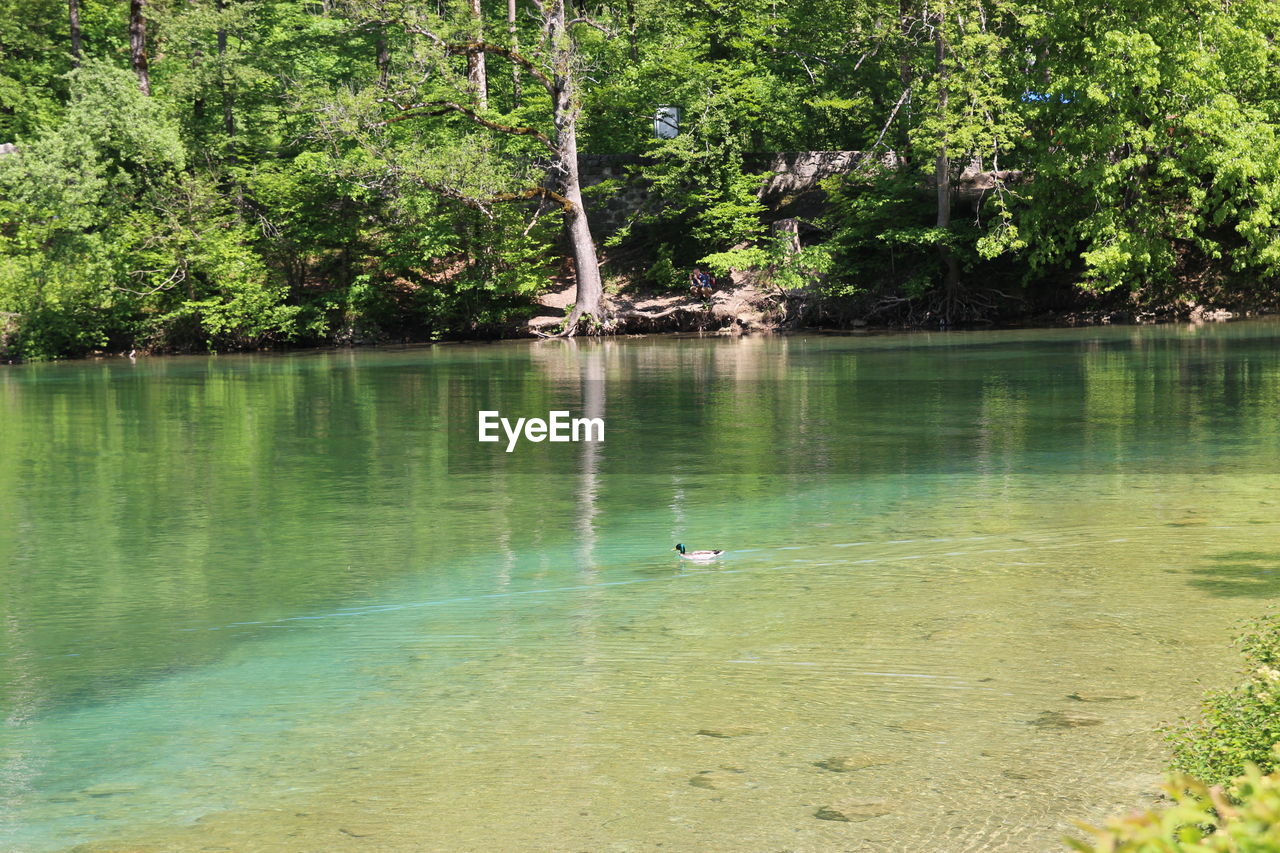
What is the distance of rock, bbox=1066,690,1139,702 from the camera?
604cm

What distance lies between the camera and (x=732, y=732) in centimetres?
581

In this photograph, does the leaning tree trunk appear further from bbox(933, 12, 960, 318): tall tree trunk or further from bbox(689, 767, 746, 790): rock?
bbox(689, 767, 746, 790): rock

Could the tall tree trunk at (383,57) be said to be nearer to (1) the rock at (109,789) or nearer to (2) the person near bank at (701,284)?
(2) the person near bank at (701,284)

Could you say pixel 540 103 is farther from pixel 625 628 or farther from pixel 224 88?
pixel 625 628

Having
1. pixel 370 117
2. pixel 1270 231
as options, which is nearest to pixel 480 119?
pixel 370 117

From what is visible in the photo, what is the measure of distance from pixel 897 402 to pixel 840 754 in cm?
1304

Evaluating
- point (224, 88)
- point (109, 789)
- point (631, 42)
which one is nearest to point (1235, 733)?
point (109, 789)

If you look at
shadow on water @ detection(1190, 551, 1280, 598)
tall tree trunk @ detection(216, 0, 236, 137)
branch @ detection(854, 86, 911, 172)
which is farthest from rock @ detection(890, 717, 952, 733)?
tall tree trunk @ detection(216, 0, 236, 137)

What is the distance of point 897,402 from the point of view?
18.2m

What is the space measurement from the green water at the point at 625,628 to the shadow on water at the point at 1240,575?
36mm

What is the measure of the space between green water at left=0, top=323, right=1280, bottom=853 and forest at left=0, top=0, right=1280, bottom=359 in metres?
17.2

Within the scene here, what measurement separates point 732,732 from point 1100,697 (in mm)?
1685

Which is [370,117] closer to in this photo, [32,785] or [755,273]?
[755,273]

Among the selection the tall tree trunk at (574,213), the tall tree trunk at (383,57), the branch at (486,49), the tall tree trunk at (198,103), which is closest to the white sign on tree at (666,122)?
the tall tree trunk at (574,213)
